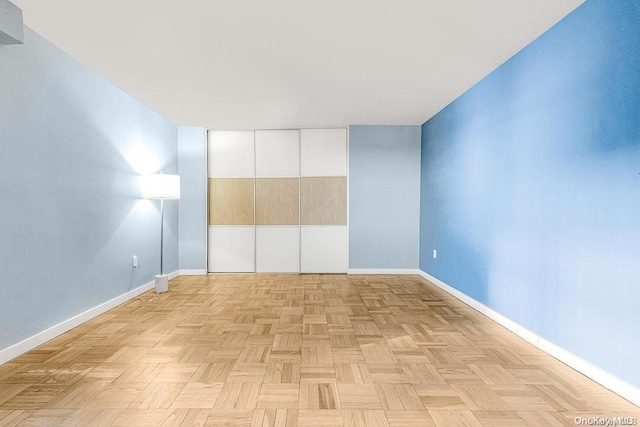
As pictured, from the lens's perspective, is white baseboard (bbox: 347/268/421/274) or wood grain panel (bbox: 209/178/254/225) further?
wood grain panel (bbox: 209/178/254/225)

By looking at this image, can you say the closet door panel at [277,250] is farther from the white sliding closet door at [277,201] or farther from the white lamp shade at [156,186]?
the white lamp shade at [156,186]

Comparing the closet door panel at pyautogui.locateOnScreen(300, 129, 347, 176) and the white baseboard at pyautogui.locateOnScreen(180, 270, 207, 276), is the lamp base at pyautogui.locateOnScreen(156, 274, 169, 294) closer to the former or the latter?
the white baseboard at pyautogui.locateOnScreen(180, 270, 207, 276)

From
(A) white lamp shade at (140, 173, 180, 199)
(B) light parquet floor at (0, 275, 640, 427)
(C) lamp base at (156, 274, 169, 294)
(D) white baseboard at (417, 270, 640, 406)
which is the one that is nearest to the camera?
(B) light parquet floor at (0, 275, 640, 427)

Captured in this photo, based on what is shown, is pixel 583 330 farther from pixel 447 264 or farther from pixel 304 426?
pixel 447 264

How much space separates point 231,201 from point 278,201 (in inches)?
29.9

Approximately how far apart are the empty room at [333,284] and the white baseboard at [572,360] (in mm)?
13

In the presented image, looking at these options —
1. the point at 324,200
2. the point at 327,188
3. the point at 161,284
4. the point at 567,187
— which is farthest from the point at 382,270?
the point at 567,187

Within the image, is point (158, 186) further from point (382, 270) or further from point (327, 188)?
point (382, 270)

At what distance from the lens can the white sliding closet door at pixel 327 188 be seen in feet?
17.6

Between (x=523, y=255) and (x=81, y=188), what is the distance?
12.4 feet

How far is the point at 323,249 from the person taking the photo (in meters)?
5.41

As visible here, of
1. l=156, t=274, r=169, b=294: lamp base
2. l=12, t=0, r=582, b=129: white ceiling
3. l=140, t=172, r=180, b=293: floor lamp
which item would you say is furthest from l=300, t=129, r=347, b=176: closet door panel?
l=156, t=274, r=169, b=294: lamp base

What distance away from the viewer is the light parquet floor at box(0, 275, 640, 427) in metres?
1.68

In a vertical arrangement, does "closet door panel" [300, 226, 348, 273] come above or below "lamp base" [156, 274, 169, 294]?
above
